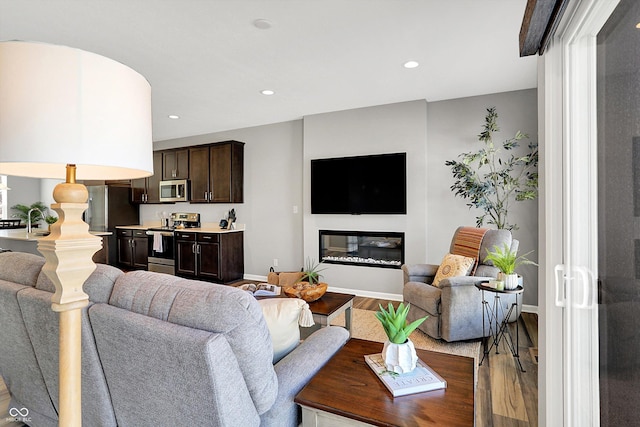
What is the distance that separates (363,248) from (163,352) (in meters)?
3.69

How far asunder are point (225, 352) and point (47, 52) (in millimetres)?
880

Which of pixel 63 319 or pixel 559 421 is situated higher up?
pixel 63 319

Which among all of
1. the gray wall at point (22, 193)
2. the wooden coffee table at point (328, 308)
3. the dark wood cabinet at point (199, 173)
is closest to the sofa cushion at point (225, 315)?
the wooden coffee table at point (328, 308)

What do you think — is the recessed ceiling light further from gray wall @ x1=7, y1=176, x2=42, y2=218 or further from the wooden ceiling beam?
gray wall @ x1=7, y1=176, x2=42, y2=218

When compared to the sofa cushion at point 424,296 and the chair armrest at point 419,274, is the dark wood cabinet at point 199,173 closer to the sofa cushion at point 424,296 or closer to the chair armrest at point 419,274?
the chair armrest at point 419,274

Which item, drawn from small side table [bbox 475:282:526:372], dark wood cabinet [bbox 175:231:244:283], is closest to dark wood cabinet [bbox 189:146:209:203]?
dark wood cabinet [bbox 175:231:244:283]

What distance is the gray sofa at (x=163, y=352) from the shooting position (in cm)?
97

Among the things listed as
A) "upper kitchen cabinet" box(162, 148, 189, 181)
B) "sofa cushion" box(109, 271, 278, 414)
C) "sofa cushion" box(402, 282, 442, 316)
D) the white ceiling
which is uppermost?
the white ceiling

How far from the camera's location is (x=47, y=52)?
2.54 feet

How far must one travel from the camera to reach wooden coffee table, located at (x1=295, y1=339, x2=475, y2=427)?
38.9 inches

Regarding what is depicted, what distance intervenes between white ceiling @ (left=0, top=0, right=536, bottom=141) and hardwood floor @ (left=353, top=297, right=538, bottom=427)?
8.25ft

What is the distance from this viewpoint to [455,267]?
3070mm

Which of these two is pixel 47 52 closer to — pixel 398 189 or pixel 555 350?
pixel 555 350

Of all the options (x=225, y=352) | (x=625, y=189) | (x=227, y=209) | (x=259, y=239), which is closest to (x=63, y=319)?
(x=225, y=352)
